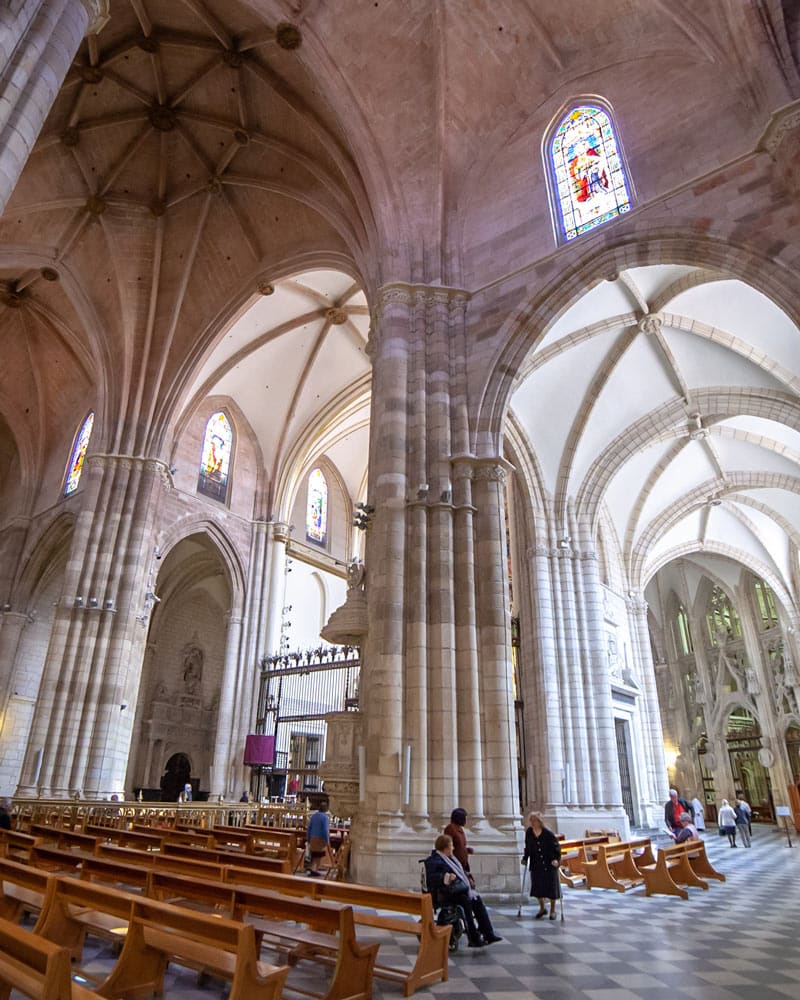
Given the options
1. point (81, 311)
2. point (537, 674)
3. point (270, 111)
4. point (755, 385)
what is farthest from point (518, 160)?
point (81, 311)

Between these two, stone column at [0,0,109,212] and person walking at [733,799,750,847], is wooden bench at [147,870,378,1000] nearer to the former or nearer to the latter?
stone column at [0,0,109,212]

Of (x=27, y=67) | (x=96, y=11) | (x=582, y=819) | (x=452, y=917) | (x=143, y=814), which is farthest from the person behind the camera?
(x=582, y=819)

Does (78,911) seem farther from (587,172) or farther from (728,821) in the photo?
(728,821)

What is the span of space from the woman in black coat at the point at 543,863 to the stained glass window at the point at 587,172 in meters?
10.3

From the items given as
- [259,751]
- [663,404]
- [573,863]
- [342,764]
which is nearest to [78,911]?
[342,764]

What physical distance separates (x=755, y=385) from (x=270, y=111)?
14.3 m

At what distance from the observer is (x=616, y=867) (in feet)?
33.6

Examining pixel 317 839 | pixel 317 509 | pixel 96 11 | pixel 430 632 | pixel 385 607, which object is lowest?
pixel 317 839

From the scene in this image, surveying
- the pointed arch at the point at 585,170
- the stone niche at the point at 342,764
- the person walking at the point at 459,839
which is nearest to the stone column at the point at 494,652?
the stone niche at the point at 342,764

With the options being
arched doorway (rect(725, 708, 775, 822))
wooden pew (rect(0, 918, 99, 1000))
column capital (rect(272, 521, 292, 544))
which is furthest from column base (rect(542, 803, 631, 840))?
arched doorway (rect(725, 708, 775, 822))

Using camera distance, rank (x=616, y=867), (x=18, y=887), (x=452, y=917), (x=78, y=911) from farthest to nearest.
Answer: (x=616, y=867)
(x=452, y=917)
(x=18, y=887)
(x=78, y=911)

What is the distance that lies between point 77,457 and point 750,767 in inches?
1259

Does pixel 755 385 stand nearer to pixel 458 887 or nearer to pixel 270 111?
pixel 270 111

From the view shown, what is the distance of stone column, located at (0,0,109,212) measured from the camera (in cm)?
782
